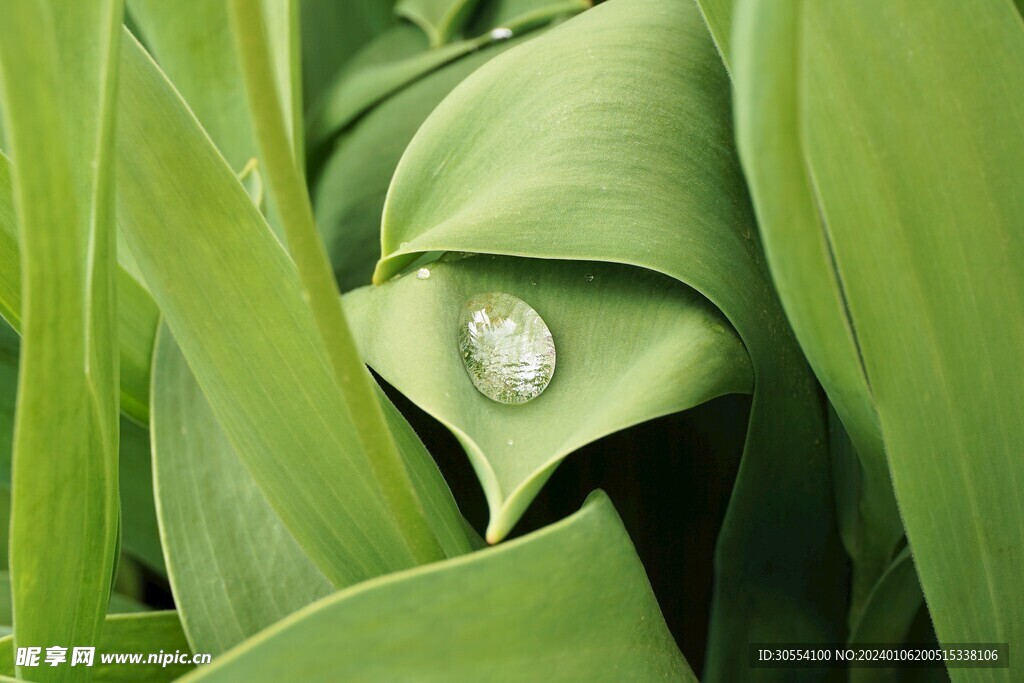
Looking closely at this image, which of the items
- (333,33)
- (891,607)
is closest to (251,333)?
(891,607)

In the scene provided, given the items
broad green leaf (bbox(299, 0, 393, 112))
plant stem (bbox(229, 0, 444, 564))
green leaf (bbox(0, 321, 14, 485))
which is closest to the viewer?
plant stem (bbox(229, 0, 444, 564))

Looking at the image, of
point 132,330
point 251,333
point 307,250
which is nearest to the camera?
point 307,250

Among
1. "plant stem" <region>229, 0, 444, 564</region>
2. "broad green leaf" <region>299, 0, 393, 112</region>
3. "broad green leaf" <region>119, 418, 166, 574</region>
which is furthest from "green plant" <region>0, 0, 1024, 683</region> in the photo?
"broad green leaf" <region>299, 0, 393, 112</region>

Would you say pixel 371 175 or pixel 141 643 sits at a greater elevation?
pixel 371 175

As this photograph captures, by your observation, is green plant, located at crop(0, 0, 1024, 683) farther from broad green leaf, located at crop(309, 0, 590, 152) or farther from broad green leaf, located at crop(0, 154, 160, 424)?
broad green leaf, located at crop(309, 0, 590, 152)

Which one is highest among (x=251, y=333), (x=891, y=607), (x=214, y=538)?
(x=251, y=333)

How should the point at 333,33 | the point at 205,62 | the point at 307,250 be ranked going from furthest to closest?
the point at 333,33 < the point at 205,62 < the point at 307,250

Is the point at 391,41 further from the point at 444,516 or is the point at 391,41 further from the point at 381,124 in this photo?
the point at 444,516

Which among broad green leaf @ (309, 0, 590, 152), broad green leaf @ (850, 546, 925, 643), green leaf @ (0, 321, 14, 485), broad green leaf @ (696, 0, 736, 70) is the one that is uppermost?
broad green leaf @ (696, 0, 736, 70)

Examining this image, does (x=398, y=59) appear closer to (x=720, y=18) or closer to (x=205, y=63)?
(x=205, y=63)
